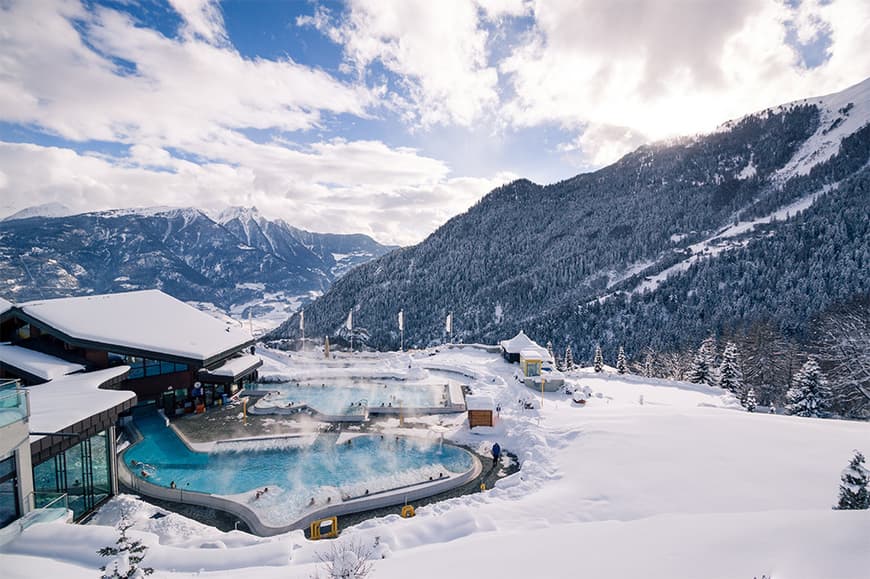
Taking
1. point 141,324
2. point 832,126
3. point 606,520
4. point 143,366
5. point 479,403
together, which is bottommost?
point 606,520

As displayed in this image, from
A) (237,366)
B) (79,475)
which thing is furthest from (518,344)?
(79,475)

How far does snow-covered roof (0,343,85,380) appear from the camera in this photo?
785 inches

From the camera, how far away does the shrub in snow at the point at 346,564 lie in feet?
22.7

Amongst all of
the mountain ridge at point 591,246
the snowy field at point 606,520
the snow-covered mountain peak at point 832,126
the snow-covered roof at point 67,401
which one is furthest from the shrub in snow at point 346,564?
the snow-covered mountain peak at point 832,126

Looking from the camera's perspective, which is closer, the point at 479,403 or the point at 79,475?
the point at 79,475

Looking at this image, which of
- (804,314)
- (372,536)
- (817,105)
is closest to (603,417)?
(372,536)

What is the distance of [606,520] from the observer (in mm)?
11672

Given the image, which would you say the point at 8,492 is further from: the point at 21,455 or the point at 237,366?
the point at 237,366

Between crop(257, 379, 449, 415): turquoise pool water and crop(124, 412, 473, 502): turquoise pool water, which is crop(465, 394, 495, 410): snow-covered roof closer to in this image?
crop(124, 412, 473, 502): turquoise pool water

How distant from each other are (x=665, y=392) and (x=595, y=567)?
28.0 metres

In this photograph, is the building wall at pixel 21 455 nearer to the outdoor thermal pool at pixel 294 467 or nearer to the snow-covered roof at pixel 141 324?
the outdoor thermal pool at pixel 294 467

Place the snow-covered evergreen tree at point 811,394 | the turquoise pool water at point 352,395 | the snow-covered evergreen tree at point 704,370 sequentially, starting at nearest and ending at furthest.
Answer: the turquoise pool water at point 352,395, the snow-covered evergreen tree at point 811,394, the snow-covered evergreen tree at point 704,370

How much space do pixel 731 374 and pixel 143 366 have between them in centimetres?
4723

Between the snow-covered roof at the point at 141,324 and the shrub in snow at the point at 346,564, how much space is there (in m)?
20.0
